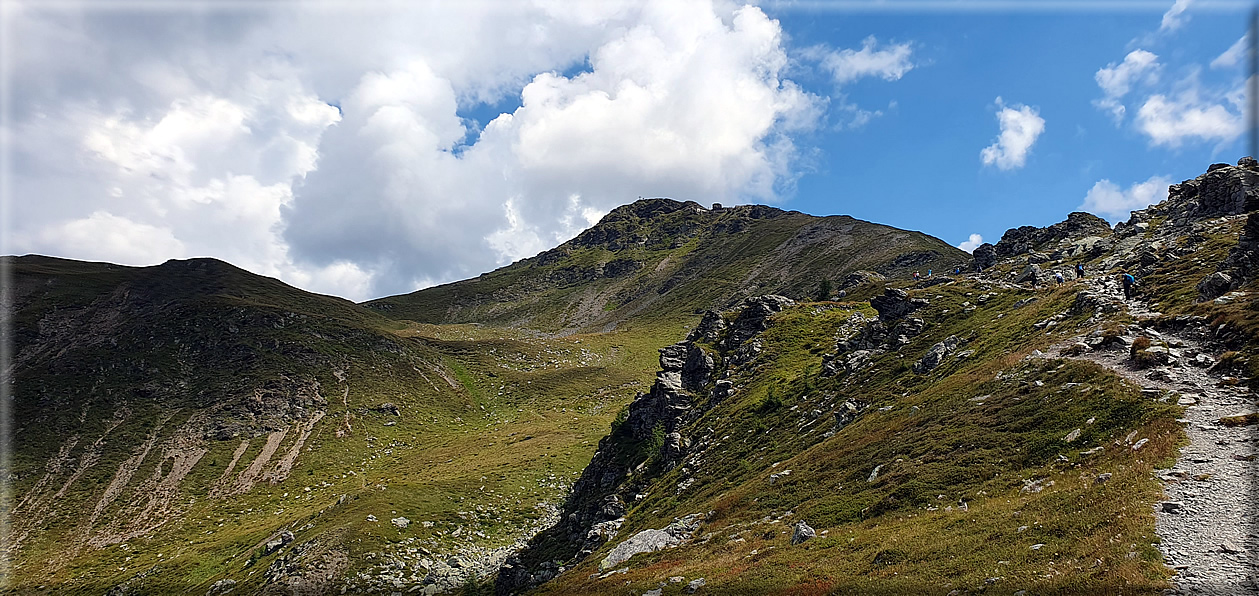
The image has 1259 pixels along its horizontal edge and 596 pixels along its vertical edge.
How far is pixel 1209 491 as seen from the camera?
17312 millimetres

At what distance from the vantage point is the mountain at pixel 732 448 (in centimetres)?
1984

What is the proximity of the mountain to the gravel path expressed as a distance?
12cm

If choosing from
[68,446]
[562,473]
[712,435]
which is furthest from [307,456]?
[712,435]

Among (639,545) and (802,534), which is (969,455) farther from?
(639,545)

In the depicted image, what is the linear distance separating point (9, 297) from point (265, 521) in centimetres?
15673

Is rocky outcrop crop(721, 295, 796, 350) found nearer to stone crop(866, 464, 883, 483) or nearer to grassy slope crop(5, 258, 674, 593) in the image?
grassy slope crop(5, 258, 674, 593)

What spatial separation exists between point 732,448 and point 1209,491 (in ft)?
109

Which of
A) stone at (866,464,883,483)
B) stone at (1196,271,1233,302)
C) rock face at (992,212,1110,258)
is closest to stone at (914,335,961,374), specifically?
stone at (1196,271,1233,302)

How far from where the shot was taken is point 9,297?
6383 inches

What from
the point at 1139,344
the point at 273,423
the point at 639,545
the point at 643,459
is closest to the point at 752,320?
the point at 643,459

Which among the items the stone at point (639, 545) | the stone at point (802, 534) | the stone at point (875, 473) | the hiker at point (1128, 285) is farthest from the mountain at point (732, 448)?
the hiker at point (1128, 285)

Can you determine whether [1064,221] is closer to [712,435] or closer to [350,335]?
[712,435]

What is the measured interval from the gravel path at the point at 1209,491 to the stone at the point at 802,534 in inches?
523

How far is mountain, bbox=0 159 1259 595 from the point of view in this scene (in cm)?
1984
